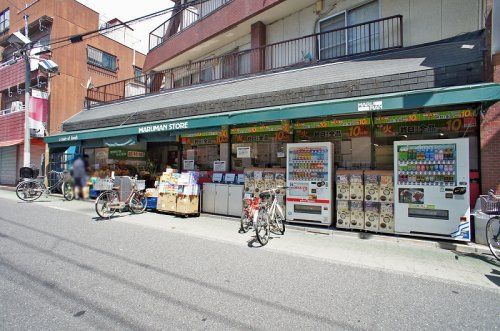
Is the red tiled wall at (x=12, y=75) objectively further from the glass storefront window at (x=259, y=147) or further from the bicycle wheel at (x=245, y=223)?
the bicycle wheel at (x=245, y=223)

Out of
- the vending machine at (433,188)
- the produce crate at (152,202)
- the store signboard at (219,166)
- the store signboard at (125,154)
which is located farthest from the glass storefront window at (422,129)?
the store signboard at (125,154)

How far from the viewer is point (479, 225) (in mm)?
6645

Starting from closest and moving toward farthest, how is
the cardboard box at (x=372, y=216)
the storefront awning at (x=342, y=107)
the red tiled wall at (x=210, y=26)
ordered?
1. the storefront awning at (x=342, y=107)
2. the cardboard box at (x=372, y=216)
3. the red tiled wall at (x=210, y=26)

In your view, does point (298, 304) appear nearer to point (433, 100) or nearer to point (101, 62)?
point (433, 100)

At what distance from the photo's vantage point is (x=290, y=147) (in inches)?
354

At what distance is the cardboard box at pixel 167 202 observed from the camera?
10.4 m

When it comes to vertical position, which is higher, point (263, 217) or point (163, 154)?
point (163, 154)

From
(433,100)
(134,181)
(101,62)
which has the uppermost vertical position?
(101,62)

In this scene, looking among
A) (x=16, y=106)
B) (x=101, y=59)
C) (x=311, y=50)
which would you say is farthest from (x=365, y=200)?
(x=16, y=106)

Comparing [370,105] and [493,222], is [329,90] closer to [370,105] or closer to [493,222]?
[370,105]

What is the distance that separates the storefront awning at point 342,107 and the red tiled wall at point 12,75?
1359 centimetres

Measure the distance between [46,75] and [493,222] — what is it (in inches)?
917

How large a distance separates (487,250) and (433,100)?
342cm

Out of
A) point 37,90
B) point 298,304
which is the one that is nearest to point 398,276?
point 298,304
